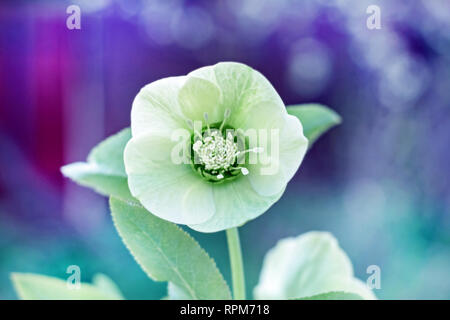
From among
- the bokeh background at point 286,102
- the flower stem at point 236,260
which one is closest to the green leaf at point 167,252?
the flower stem at point 236,260

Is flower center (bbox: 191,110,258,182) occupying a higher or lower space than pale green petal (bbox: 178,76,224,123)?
lower

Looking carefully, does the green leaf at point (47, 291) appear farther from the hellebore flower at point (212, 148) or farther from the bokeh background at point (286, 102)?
the bokeh background at point (286, 102)

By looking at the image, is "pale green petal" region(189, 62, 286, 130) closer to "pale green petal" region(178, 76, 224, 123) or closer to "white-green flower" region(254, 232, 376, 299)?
"pale green petal" region(178, 76, 224, 123)

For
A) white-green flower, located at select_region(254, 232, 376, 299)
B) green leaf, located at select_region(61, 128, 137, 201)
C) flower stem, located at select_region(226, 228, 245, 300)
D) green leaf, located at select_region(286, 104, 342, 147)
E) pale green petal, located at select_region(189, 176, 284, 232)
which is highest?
green leaf, located at select_region(286, 104, 342, 147)

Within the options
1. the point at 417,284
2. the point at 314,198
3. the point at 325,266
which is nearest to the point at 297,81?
the point at 314,198

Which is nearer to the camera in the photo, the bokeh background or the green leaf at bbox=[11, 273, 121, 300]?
the green leaf at bbox=[11, 273, 121, 300]

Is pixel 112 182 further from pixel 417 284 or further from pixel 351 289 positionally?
pixel 417 284

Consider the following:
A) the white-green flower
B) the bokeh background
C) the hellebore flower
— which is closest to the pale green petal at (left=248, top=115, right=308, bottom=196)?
the hellebore flower
